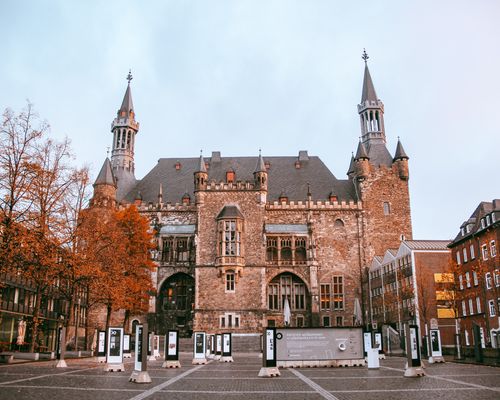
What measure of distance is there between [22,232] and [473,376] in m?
19.8

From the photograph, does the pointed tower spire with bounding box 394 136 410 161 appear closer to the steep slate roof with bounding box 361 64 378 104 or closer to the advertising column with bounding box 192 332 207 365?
the steep slate roof with bounding box 361 64 378 104

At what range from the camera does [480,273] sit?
35.0m

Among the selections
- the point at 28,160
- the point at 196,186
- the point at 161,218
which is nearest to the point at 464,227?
the point at 196,186

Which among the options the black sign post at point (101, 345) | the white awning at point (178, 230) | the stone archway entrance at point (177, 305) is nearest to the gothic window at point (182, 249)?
the white awning at point (178, 230)

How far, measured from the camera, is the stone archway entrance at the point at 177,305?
5044 centimetres

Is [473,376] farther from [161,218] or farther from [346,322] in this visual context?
[161,218]

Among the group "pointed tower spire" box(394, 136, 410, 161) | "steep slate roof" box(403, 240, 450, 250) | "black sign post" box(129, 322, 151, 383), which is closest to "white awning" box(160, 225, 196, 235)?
"steep slate roof" box(403, 240, 450, 250)

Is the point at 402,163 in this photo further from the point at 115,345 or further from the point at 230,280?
the point at 115,345

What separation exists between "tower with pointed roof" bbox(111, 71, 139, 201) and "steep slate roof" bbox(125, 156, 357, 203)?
6.73ft

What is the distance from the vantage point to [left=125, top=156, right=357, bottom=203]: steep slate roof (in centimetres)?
5519

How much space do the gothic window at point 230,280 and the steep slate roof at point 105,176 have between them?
51.8 feet

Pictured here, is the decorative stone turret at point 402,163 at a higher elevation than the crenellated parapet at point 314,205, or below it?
higher

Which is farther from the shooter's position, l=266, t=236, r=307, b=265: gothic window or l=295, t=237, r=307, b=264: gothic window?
l=295, t=237, r=307, b=264: gothic window

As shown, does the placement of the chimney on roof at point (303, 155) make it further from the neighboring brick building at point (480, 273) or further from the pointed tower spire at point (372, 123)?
the neighboring brick building at point (480, 273)
